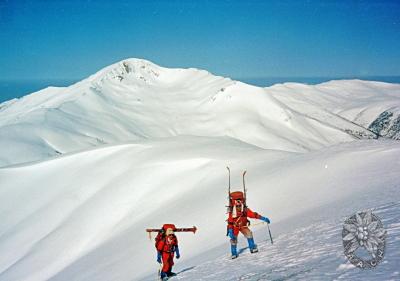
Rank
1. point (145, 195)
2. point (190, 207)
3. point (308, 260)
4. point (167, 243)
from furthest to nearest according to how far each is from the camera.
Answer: point (145, 195)
point (190, 207)
point (167, 243)
point (308, 260)

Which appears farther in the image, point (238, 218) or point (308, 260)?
point (238, 218)

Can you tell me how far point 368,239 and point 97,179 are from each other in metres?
28.1

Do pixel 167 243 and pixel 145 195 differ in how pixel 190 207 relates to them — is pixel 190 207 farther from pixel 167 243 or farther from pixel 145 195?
pixel 167 243

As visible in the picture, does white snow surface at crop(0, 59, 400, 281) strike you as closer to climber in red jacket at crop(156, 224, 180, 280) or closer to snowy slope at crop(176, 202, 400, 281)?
snowy slope at crop(176, 202, 400, 281)

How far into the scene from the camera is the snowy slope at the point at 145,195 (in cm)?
1756

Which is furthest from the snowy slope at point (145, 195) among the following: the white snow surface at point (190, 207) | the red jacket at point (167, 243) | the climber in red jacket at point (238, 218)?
the red jacket at point (167, 243)

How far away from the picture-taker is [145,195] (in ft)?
94.1

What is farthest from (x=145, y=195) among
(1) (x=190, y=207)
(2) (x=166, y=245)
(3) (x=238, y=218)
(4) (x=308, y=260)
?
(4) (x=308, y=260)

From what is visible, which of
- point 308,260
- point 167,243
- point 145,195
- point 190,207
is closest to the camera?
point 308,260

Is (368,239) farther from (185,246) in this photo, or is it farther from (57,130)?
(57,130)

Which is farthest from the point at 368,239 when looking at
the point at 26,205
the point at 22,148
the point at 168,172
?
the point at 22,148

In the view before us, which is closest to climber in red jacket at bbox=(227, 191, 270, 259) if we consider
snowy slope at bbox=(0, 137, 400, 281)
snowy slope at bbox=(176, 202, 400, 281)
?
snowy slope at bbox=(176, 202, 400, 281)

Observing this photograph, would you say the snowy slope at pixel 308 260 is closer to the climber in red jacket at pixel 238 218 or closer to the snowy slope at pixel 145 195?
the climber in red jacket at pixel 238 218

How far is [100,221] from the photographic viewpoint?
26812 mm
